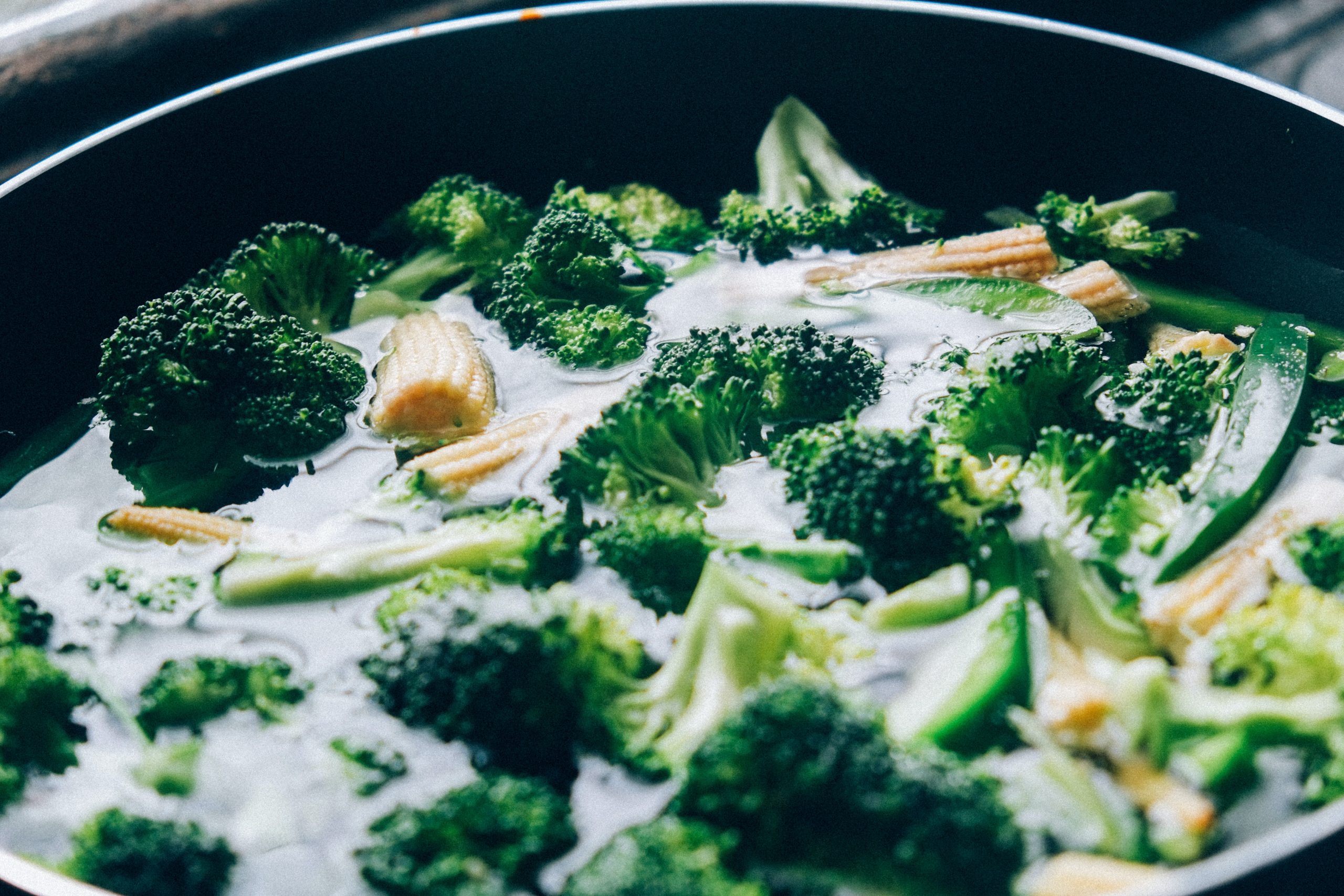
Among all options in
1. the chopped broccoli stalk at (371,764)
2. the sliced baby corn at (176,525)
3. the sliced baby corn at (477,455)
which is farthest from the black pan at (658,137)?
the chopped broccoli stalk at (371,764)

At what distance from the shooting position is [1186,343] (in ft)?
6.39

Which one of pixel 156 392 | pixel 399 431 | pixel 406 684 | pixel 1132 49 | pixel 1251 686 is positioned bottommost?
pixel 1251 686

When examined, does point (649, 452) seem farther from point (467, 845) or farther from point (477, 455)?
point (467, 845)

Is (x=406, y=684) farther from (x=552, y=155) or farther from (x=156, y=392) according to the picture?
(x=552, y=155)

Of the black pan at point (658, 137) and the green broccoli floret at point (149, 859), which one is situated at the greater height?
the black pan at point (658, 137)

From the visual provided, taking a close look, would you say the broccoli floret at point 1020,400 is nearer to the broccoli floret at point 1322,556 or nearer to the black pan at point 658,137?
the broccoli floret at point 1322,556

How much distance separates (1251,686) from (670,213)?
158cm

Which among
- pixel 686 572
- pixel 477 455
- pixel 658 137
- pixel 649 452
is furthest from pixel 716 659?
pixel 658 137

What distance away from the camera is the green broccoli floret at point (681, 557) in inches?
62.0

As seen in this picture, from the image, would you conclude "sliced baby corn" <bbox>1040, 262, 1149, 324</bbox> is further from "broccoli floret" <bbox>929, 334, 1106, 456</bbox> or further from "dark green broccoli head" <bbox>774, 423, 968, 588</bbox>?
"dark green broccoli head" <bbox>774, 423, 968, 588</bbox>

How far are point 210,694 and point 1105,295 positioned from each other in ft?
5.77

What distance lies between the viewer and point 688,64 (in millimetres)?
2498

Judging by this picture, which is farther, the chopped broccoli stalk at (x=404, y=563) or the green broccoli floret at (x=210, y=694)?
the chopped broccoli stalk at (x=404, y=563)

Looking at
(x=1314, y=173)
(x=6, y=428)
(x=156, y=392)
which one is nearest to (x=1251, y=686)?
(x=1314, y=173)
